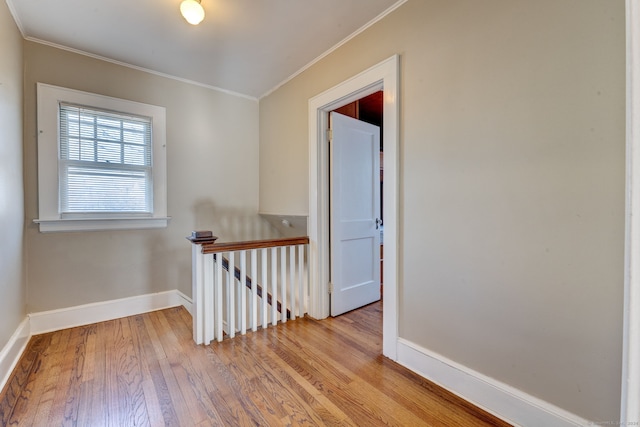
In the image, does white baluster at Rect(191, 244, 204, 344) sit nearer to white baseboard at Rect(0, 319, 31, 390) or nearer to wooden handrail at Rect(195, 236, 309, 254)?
wooden handrail at Rect(195, 236, 309, 254)

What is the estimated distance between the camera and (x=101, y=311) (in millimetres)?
2520

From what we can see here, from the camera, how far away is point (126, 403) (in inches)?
57.4

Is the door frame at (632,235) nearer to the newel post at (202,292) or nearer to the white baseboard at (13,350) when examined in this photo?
the newel post at (202,292)

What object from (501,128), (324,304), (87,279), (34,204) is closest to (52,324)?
(87,279)

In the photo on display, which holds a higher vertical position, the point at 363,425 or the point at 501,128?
the point at 501,128

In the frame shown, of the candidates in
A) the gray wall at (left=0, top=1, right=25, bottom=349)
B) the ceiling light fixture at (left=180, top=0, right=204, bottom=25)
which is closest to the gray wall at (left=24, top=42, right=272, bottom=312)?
the gray wall at (left=0, top=1, right=25, bottom=349)

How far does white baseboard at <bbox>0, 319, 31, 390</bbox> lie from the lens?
5.27ft

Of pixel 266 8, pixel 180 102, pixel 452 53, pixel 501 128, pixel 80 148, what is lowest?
pixel 501 128

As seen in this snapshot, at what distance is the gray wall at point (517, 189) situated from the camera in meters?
1.08

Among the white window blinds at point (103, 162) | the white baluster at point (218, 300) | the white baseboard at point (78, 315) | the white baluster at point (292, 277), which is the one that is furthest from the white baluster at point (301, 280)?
the white window blinds at point (103, 162)

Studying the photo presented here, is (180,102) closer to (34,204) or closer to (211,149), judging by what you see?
(211,149)

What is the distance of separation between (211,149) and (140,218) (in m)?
1.07

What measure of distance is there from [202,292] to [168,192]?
4.30ft

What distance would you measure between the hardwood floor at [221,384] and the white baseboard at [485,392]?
6cm
